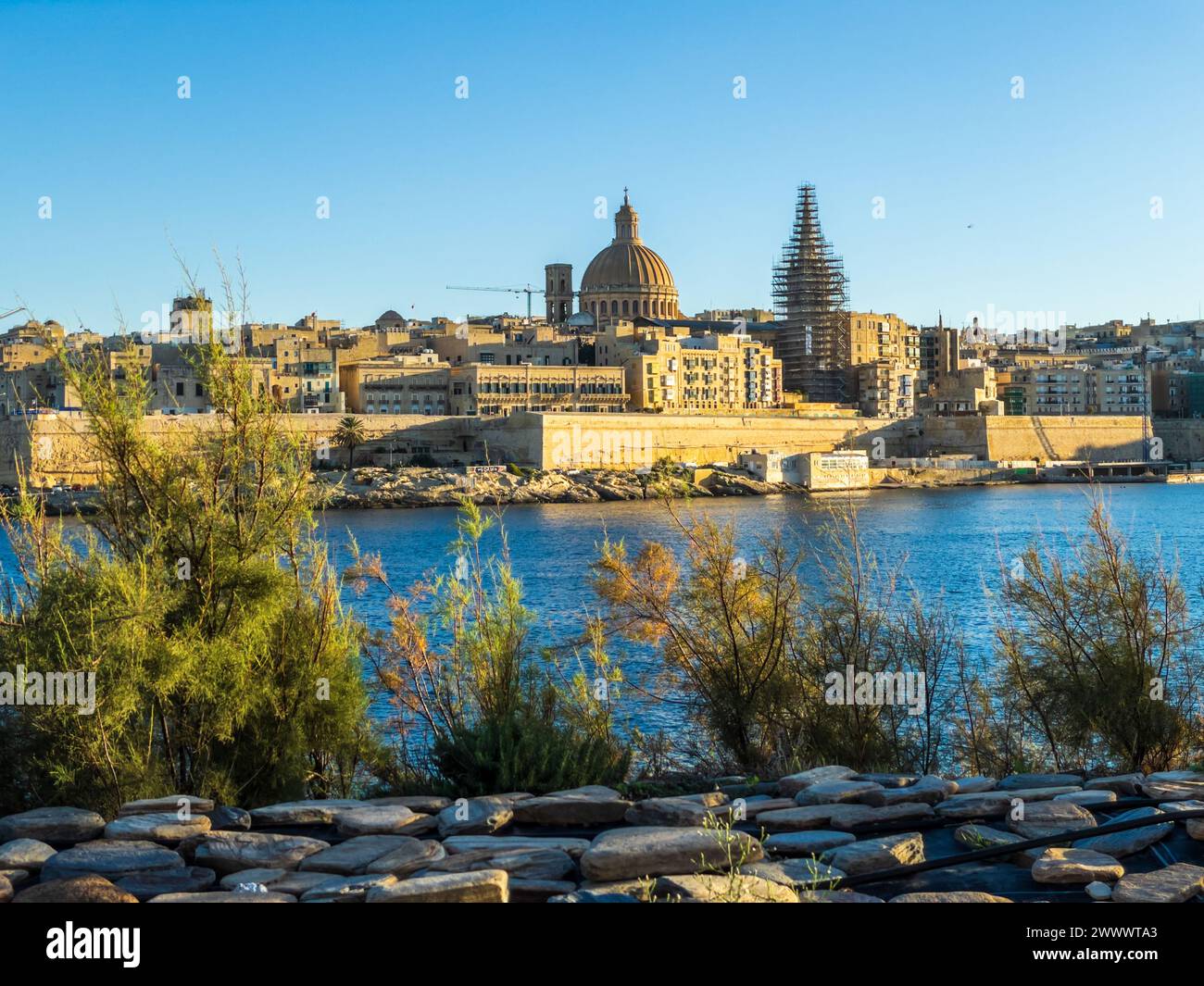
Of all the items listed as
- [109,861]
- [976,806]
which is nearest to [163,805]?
[109,861]

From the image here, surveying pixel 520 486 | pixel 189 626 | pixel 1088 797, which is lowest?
pixel 520 486

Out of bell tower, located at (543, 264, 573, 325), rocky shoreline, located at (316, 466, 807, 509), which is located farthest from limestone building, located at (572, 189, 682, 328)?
rocky shoreline, located at (316, 466, 807, 509)

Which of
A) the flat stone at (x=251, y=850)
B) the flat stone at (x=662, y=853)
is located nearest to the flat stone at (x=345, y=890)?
the flat stone at (x=251, y=850)

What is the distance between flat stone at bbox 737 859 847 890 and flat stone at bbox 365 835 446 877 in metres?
1.10

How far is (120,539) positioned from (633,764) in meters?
3.48

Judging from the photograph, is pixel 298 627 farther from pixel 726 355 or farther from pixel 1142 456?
pixel 1142 456

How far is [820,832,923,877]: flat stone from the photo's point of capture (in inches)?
179

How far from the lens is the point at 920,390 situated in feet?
300

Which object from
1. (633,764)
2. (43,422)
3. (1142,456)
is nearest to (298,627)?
(633,764)

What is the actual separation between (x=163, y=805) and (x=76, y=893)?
1.14 metres

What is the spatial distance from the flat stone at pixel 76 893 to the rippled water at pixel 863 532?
301 inches

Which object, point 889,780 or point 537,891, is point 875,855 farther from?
point 889,780

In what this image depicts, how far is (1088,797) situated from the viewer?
5426mm

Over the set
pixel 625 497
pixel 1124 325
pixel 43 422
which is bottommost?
pixel 625 497
